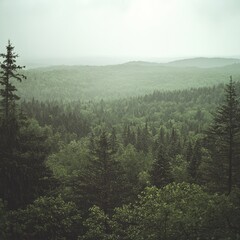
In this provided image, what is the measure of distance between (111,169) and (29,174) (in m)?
10.9

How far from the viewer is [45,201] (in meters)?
22.0

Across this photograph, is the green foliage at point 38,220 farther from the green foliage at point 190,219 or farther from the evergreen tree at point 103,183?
the evergreen tree at point 103,183

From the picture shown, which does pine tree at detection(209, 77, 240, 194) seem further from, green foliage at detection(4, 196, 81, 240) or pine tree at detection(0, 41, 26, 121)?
pine tree at detection(0, 41, 26, 121)

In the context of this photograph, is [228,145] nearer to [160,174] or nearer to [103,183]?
[160,174]

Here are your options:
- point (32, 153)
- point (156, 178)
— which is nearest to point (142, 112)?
point (156, 178)

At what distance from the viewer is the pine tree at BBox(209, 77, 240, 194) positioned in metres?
29.5

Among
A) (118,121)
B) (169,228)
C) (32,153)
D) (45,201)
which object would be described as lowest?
(118,121)

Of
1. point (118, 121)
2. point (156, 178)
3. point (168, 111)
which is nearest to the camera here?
point (156, 178)

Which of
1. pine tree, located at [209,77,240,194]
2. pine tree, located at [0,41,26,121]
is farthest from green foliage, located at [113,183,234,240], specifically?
pine tree, located at [0,41,26,121]

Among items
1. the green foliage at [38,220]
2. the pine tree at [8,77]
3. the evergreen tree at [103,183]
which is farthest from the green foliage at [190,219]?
the pine tree at [8,77]

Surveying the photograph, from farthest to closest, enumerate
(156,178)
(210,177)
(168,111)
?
(168,111), (156,178), (210,177)

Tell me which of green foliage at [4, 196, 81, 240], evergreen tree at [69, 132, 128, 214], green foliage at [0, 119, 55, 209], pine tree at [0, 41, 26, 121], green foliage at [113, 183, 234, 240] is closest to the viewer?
green foliage at [113, 183, 234, 240]

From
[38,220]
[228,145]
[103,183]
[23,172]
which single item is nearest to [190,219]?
[38,220]

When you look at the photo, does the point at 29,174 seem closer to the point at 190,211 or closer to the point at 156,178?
the point at 190,211
